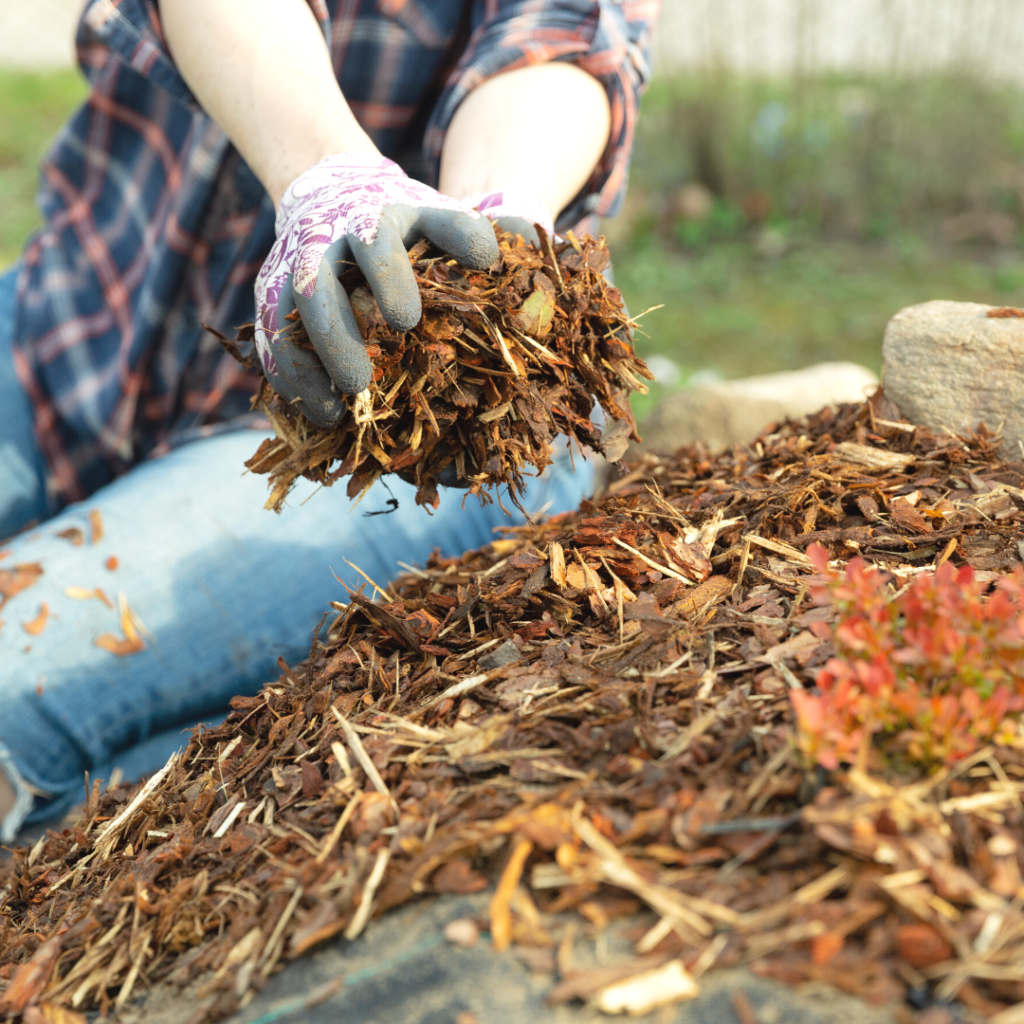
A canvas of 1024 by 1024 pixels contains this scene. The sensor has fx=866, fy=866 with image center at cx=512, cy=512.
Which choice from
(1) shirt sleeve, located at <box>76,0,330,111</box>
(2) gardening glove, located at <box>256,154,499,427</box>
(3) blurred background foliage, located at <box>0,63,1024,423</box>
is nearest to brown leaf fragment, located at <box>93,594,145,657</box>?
(2) gardening glove, located at <box>256,154,499,427</box>

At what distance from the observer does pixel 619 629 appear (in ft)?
4.57

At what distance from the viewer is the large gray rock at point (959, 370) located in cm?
188

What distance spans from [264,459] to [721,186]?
6.96 meters

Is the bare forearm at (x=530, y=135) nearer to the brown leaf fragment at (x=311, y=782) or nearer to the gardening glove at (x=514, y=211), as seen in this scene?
the gardening glove at (x=514, y=211)

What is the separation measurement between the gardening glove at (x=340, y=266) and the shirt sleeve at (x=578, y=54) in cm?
84

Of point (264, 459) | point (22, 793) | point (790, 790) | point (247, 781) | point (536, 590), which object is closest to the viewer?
point (790, 790)

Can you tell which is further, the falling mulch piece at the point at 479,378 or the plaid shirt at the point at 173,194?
the plaid shirt at the point at 173,194

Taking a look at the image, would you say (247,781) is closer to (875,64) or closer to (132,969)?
(132,969)

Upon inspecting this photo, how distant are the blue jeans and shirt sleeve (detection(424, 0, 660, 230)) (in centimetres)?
100

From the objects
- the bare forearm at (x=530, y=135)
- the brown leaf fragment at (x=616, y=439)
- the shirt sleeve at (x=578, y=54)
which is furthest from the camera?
the shirt sleeve at (x=578, y=54)

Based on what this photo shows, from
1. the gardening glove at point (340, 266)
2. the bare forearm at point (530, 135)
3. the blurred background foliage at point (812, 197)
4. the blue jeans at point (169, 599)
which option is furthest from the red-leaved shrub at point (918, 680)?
the blurred background foliage at point (812, 197)

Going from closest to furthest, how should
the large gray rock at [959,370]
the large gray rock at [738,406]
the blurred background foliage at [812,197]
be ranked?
the large gray rock at [959,370], the large gray rock at [738,406], the blurred background foliage at [812,197]

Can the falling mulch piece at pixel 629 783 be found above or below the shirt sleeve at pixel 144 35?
below

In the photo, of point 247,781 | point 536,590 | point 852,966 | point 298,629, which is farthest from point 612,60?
point 852,966
